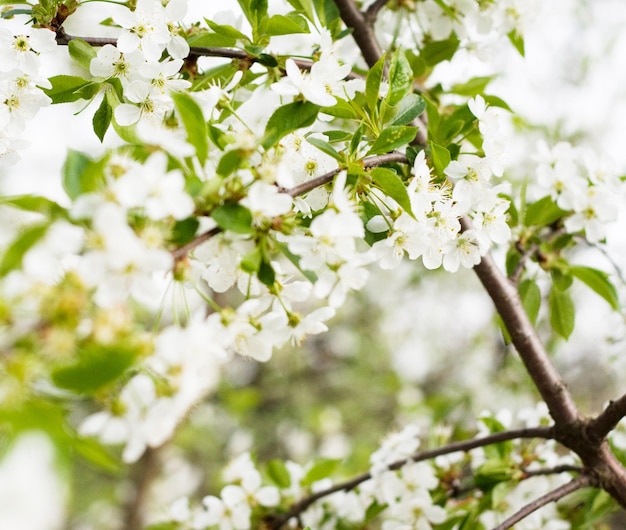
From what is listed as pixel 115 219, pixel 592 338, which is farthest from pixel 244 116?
pixel 592 338

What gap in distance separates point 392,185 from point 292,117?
0.15 metres

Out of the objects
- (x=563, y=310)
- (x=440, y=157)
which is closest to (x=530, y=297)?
(x=563, y=310)

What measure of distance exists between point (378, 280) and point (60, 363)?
4894 mm

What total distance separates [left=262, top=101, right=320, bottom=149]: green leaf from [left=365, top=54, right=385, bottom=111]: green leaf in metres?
0.12

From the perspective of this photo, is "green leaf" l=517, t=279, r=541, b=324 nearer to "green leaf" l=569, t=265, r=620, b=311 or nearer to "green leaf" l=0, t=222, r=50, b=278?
"green leaf" l=569, t=265, r=620, b=311

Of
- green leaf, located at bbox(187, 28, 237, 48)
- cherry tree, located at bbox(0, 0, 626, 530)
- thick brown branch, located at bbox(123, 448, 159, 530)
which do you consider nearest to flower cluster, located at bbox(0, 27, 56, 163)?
cherry tree, located at bbox(0, 0, 626, 530)

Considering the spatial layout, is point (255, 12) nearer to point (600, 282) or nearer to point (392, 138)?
point (392, 138)

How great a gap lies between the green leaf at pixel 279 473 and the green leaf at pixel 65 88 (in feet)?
3.19

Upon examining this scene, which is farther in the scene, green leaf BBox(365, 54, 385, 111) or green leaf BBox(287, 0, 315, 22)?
green leaf BBox(287, 0, 315, 22)

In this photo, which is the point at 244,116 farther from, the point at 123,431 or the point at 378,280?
the point at 378,280

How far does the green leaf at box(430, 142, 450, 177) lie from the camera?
905 millimetres

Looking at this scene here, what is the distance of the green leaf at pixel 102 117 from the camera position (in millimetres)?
1038

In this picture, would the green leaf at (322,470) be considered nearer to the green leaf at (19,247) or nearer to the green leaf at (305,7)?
the green leaf at (305,7)

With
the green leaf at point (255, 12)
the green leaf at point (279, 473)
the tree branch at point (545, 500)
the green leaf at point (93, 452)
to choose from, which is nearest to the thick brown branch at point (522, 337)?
the tree branch at point (545, 500)
